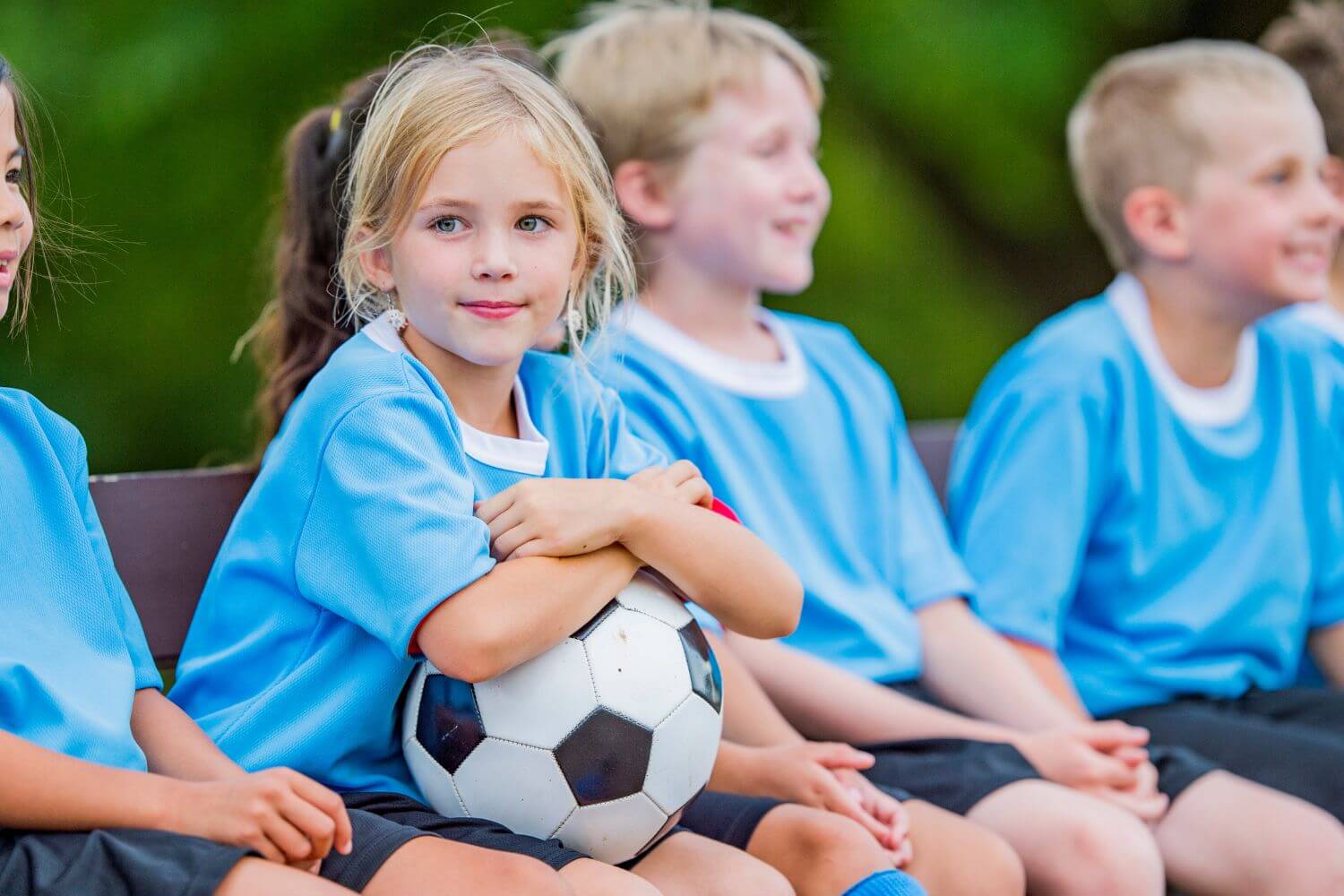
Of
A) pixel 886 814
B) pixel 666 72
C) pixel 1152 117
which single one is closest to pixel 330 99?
pixel 666 72

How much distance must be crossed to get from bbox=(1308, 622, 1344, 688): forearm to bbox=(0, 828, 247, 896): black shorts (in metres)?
2.62

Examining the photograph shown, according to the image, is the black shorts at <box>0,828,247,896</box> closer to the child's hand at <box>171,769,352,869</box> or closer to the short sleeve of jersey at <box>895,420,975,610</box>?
the child's hand at <box>171,769,352,869</box>

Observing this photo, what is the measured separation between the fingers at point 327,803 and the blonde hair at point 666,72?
1616 mm

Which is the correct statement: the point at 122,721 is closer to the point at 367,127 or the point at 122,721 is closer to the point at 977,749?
the point at 367,127

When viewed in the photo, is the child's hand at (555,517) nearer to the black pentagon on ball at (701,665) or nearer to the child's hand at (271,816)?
the black pentagon on ball at (701,665)

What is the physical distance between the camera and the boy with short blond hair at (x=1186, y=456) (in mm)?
3229

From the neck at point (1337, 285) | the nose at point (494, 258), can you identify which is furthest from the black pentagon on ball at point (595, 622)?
the neck at point (1337, 285)

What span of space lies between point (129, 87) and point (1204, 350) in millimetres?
3425

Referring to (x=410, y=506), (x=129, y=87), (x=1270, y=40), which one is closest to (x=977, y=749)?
(x=410, y=506)

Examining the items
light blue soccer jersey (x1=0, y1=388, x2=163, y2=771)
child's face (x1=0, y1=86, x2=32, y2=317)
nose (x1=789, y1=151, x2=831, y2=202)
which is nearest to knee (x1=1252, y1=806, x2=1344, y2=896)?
nose (x1=789, y1=151, x2=831, y2=202)

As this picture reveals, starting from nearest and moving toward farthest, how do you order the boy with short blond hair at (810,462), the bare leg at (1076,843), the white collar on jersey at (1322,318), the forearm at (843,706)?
1. the bare leg at (1076,843)
2. the boy with short blond hair at (810,462)
3. the forearm at (843,706)
4. the white collar on jersey at (1322,318)

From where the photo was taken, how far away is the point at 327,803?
1.85 m

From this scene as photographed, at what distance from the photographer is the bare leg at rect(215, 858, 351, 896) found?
5.78 feet

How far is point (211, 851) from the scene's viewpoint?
70.9 inches
